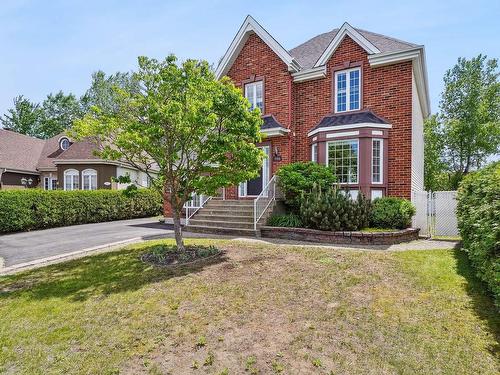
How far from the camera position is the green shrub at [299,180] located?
12016 mm

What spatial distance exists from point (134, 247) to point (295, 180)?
244 inches

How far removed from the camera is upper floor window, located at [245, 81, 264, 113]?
52.1ft

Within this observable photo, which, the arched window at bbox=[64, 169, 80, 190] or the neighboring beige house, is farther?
the arched window at bbox=[64, 169, 80, 190]

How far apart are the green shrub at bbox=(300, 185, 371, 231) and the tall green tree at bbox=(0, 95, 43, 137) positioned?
182ft

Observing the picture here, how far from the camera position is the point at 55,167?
2780 centimetres

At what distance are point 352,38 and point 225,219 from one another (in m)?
9.59

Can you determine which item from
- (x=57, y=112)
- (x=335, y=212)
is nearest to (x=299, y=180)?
(x=335, y=212)

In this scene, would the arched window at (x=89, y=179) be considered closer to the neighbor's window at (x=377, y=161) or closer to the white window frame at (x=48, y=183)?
the white window frame at (x=48, y=183)

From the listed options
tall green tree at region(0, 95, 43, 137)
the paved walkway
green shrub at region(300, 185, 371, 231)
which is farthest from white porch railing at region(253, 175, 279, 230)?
tall green tree at region(0, 95, 43, 137)

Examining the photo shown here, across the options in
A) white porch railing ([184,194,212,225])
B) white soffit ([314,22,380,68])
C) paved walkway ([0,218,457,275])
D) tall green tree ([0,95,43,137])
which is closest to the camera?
paved walkway ([0,218,457,275])

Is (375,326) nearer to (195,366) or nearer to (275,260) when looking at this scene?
(195,366)

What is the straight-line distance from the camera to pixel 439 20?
977 centimetres

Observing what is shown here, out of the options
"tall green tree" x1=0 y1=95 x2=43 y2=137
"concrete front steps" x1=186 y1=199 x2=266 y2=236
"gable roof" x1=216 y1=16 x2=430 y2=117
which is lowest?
"concrete front steps" x1=186 y1=199 x2=266 y2=236

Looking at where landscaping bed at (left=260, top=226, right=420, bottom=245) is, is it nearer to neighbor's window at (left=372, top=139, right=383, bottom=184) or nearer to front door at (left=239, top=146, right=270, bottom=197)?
neighbor's window at (left=372, top=139, right=383, bottom=184)
